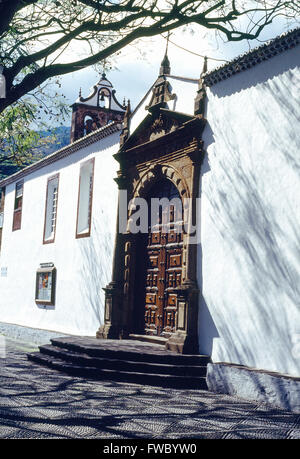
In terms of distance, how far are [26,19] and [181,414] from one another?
22.1ft

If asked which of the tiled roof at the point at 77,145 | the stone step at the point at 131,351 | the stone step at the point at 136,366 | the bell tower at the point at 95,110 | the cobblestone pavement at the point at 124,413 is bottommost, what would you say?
the cobblestone pavement at the point at 124,413

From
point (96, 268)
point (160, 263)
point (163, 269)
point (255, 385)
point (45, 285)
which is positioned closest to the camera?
point (255, 385)


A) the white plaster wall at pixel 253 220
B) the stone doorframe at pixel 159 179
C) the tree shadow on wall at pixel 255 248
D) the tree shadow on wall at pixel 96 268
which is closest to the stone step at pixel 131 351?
the stone doorframe at pixel 159 179

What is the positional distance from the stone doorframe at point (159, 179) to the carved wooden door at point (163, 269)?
0.39 m

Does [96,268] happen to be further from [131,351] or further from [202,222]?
[202,222]

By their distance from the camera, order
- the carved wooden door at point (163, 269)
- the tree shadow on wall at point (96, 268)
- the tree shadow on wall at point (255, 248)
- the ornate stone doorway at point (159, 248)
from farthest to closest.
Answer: the tree shadow on wall at point (96, 268) → the carved wooden door at point (163, 269) → the ornate stone doorway at point (159, 248) → the tree shadow on wall at point (255, 248)

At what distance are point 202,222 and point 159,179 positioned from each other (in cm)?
186

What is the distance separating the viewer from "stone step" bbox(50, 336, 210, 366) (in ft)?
28.0

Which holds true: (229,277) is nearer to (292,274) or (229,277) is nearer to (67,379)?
(292,274)

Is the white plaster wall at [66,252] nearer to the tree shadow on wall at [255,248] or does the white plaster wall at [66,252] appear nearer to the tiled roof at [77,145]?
the tiled roof at [77,145]

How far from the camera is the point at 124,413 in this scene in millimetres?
6055

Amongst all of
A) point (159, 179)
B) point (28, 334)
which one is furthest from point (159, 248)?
point (28, 334)

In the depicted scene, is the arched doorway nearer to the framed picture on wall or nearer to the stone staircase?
the stone staircase

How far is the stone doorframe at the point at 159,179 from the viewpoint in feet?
29.8
